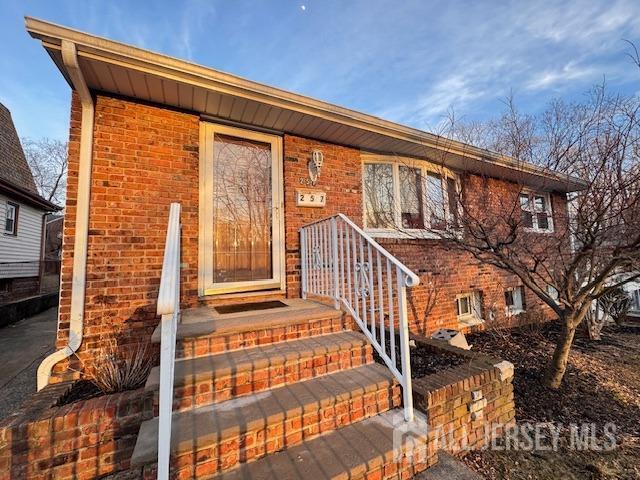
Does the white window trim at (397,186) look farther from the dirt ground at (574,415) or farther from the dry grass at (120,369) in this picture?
the dry grass at (120,369)

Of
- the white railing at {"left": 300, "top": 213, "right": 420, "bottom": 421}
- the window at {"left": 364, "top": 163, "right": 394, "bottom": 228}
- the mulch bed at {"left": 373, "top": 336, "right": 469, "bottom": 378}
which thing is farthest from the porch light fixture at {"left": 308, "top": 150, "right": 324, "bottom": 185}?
the mulch bed at {"left": 373, "top": 336, "right": 469, "bottom": 378}

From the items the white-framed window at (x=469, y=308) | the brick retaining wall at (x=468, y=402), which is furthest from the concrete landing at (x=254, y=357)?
the white-framed window at (x=469, y=308)

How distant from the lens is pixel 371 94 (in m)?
7.61

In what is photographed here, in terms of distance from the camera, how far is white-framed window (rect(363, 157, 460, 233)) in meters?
4.84

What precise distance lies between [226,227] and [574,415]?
13.4ft

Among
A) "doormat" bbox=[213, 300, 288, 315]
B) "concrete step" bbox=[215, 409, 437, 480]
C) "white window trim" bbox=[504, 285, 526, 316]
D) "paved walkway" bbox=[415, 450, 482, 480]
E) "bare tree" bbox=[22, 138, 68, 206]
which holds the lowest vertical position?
"paved walkway" bbox=[415, 450, 482, 480]

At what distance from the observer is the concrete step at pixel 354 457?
5.29 feet

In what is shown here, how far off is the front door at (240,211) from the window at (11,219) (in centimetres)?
1084

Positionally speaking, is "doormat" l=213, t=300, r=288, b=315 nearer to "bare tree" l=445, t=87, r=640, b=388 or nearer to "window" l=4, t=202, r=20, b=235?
"bare tree" l=445, t=87, r=640, b=388

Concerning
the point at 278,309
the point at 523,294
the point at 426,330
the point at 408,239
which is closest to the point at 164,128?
the point at 278,309

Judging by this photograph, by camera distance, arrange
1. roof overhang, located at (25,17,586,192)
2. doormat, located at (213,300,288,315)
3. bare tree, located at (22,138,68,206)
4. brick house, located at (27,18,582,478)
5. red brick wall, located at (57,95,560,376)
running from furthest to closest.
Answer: bare tree, located at (22,138,68,206)
doormat, located at (213,300,288,315)
red brick wall, located at (57,95,560,376)
roof overhang, located at (25,17,586,192)
brick house, located at (27,18,582,478)

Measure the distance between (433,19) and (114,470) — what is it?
293 inches

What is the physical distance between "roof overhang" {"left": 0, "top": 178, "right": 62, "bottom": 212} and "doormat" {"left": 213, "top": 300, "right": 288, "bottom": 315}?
1012 centimetres

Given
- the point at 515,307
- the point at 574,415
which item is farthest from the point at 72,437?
the point at 515,307
